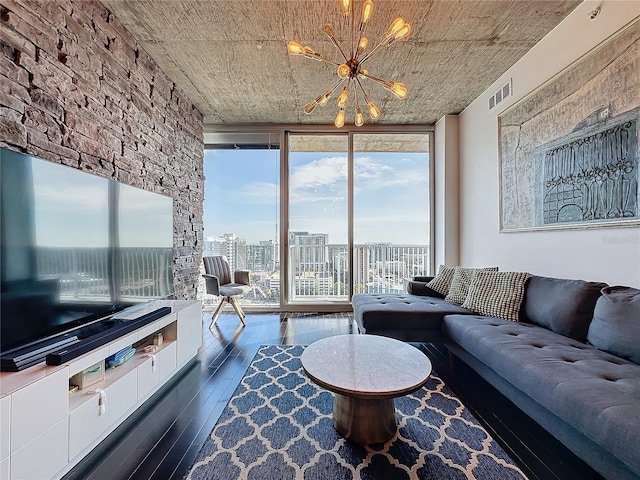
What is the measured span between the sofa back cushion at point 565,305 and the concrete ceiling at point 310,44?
6.91 feet

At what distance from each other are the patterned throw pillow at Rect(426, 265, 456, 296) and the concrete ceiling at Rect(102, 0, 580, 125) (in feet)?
7.13

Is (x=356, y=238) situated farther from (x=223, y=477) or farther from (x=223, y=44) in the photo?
(x=223, y=477)

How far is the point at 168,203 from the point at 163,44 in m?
1.43

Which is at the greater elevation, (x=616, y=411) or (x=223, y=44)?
(x=223, y=44)

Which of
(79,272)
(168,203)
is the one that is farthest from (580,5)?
(79,272)

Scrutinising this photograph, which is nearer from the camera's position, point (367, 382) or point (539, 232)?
point (367, 382)

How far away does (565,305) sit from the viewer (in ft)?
6.15

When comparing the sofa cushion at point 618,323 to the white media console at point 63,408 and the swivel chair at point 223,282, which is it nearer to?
the white media console at point 63,408

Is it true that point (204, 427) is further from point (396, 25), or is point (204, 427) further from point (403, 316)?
point (396, 25)

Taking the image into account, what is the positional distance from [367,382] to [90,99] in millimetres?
2607

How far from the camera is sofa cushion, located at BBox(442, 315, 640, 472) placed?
1012 mm

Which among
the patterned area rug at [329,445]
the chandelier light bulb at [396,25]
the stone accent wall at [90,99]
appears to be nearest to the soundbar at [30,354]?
the patterned area rug at [329,445]

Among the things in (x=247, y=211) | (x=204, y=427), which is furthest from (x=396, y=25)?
(x=247, y=211)

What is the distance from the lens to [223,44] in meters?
2.45
